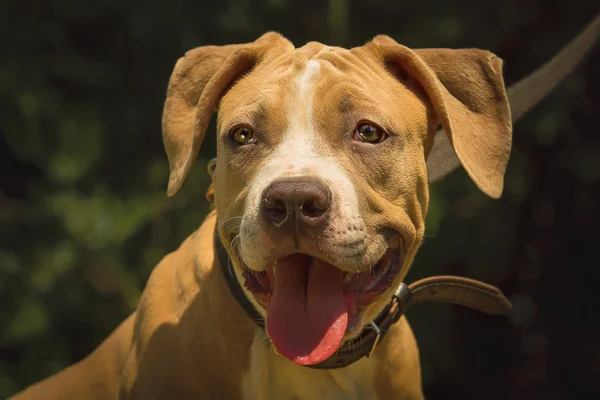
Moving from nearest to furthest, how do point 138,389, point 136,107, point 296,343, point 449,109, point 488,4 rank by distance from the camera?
1. point 296,343
2. point 449,109
3. point 138,389
4. point 488,4
5. point 136,107

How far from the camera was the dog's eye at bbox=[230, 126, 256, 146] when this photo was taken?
2.73 metres

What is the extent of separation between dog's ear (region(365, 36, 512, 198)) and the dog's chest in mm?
715

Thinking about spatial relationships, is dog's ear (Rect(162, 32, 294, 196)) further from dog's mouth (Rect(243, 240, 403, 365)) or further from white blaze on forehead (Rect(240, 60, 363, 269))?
dog's mouth (Rect(243, 240, 403, 365))

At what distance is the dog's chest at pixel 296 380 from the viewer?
2938 mm

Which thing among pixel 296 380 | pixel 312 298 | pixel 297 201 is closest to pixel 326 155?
pixel 297 201

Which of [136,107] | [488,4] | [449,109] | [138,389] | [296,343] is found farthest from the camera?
[136,107]

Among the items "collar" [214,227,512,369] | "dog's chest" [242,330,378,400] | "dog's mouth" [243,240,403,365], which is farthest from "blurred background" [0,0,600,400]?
"dog's mouth" [243,240,403,365]

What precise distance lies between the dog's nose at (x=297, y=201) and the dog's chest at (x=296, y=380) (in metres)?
0.58

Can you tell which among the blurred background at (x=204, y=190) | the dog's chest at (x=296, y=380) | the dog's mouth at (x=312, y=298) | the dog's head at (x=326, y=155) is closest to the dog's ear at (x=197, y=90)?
the dog's head at (x=326, y=155)

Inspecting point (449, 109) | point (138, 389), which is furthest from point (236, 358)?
point (449, 109)

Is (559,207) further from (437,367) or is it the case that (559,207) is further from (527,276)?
(437,367)

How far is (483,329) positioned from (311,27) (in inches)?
78.2

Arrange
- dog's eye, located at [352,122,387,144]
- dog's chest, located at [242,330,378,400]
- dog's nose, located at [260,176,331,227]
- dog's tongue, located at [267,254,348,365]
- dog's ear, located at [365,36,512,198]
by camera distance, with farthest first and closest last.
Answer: dog's chest, located at [242,330,378,400], dog's ear, located at [365,36,512,198], dog's eye, located at [352,122,387,144], dog's tongue, located at [267,254,348,365], dog's nose, located at [260,176,331,227]

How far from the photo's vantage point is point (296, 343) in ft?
8.48
